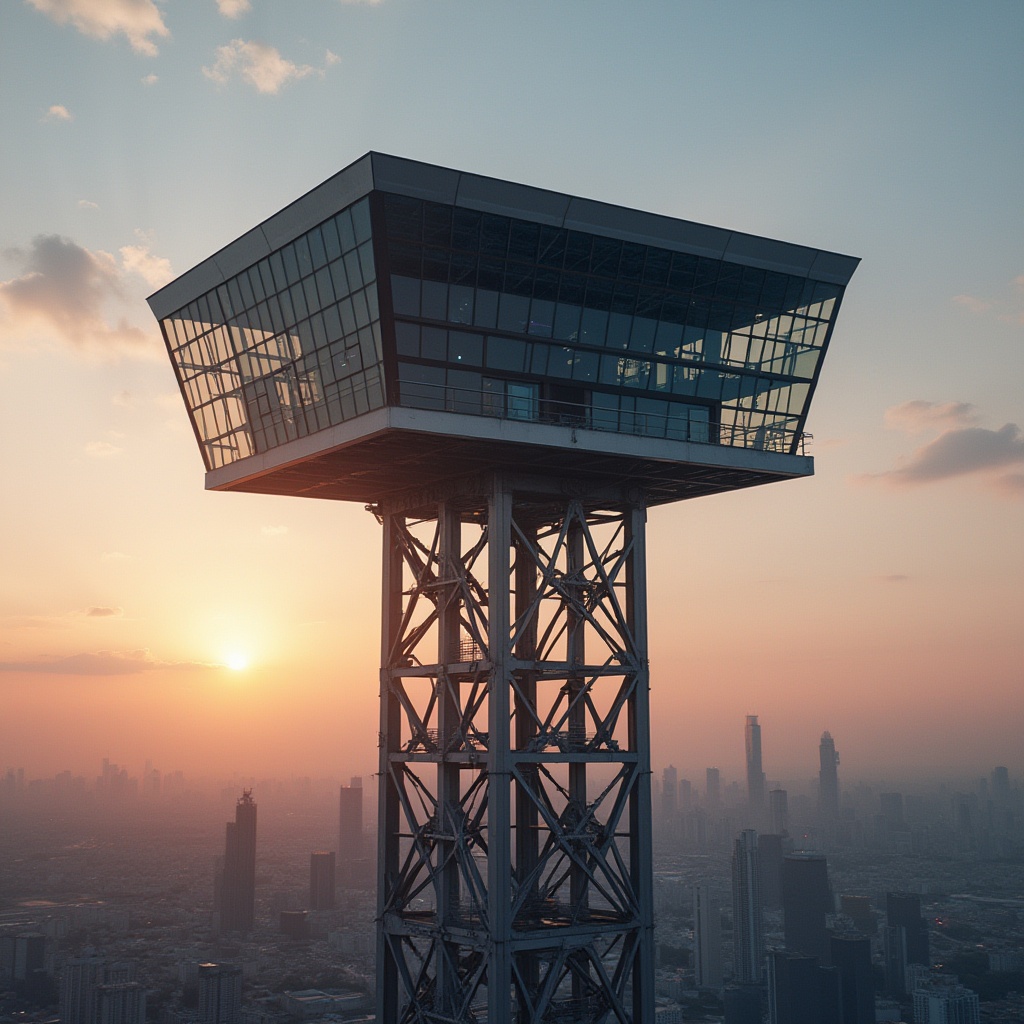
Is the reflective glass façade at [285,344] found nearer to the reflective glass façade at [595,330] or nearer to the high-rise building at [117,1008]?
the reflective glass façade at [595,330]

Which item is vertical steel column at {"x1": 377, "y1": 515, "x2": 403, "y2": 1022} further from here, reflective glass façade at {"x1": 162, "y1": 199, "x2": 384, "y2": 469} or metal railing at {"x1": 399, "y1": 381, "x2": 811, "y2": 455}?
metal railing at {"x1": 399, "y1": 381, "x2": 811, "y2": 455}

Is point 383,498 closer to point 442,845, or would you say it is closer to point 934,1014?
point 442,845

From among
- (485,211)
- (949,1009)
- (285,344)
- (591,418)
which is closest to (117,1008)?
(949,1009)

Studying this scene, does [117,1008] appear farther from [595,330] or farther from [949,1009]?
[595,330]

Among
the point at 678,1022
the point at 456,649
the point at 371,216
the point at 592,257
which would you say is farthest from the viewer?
the point at 678,1022

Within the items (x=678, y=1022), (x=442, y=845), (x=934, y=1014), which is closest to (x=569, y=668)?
(x=442, y=845)

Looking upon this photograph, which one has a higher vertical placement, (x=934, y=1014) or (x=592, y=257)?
(x=592, y=257)

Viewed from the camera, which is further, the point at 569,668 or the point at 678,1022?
the point at 678,1022
